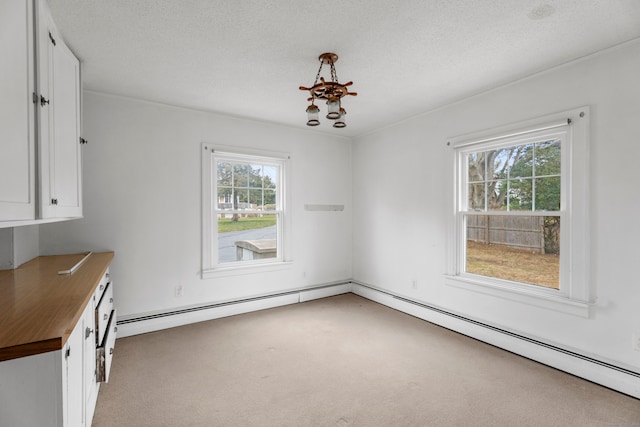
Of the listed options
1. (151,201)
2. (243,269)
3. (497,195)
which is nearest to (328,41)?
(497,195)

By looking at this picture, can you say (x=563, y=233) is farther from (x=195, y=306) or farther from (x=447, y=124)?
(x=195, y=306)

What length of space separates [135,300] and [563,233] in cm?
419

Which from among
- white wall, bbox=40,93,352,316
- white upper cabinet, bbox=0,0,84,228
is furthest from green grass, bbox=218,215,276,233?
white upper cabinet, bbox=0,0,84,228

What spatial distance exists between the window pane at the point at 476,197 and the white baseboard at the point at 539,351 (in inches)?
47.2

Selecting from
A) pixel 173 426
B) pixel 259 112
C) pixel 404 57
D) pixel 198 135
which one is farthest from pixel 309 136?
pixel 173 426

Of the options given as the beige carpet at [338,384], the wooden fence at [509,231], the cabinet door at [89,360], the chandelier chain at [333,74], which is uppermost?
the chandelier chain at [333,74]

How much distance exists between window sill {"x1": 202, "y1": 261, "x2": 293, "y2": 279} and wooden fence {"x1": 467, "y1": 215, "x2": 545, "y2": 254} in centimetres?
242

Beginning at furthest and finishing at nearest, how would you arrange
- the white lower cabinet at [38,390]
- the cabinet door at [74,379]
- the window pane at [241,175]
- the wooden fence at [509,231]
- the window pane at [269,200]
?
1. the window pane at [269,200]
2. the window pane at [241,175]
3. the wooden fence at [509,231]
4. the cabinet door at [74,379]
5. the white lower cabinet at [38,390]

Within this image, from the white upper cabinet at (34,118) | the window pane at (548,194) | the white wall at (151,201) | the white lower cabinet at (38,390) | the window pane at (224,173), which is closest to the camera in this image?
the white lower cabinet at (38,390)

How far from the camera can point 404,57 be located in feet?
8.03

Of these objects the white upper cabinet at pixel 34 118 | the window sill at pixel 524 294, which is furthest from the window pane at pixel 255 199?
the window sill at pixel 524 294

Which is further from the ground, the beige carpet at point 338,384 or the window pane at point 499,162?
the window pane at point 499,162

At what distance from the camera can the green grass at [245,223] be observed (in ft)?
12.9

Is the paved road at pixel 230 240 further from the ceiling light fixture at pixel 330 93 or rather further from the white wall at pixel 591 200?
the ceiling light fixture at pixel 330 93
